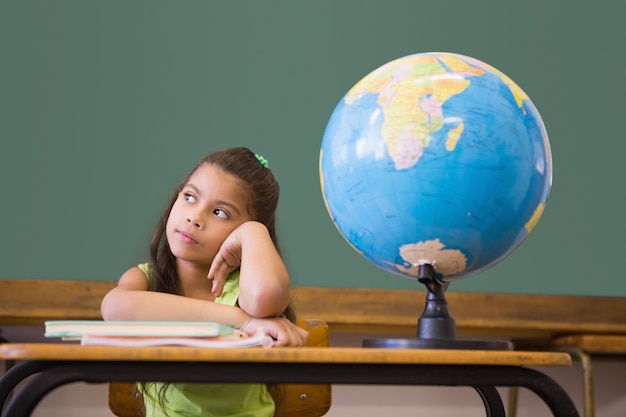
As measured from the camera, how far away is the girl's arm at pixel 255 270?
1171 millimetres

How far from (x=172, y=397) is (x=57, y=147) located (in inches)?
66.1

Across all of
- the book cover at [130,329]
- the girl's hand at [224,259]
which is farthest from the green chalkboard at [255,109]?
the book cover at [130,329]

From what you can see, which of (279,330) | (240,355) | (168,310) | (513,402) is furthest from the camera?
(513,402)

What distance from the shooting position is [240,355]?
90cm

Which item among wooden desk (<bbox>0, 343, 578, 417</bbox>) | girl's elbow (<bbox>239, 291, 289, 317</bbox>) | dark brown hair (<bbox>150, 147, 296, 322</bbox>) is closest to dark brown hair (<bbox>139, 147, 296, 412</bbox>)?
dark brown hair (<bbox>150, 147, 296, 322</bbox>)

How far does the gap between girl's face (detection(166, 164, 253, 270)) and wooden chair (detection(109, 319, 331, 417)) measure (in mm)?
249

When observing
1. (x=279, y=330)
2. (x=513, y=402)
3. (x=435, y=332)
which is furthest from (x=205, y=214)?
(x=513, y=402)

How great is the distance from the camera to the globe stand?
111 cm

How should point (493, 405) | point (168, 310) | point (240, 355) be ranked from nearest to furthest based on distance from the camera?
point (240, 355), point (168, 310), point (493, 405)

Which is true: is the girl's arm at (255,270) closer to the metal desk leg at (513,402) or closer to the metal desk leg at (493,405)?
the metal desk leg at (493,405)

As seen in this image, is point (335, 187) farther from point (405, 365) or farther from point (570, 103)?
point (570, 103)

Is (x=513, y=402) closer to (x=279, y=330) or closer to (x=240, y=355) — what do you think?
(x=279, y=330)

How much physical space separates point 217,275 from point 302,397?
1.29ft

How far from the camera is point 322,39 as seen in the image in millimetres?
3158
